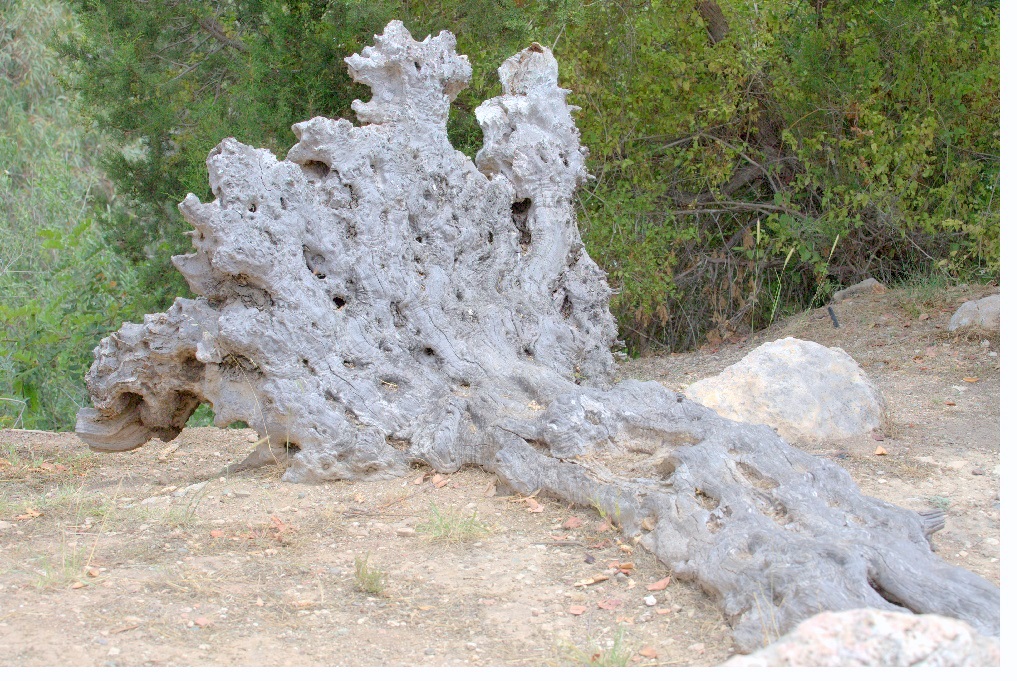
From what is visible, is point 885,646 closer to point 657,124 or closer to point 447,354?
point 447,354

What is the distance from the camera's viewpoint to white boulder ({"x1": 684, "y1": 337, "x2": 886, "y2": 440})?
4902 millimetres

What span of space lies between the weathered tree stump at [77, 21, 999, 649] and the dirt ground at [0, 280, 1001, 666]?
0.58ft

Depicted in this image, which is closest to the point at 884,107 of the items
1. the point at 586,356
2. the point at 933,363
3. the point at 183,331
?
the point at 933,363

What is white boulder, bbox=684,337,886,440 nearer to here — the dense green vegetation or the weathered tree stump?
the weathered tree stump

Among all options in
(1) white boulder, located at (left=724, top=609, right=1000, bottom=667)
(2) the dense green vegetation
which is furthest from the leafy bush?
(1) white boulder, located at (left=724, top=609, right=1000, bottom=667)

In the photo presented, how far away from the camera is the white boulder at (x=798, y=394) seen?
4902 millimetres

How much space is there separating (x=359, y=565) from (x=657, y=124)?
608 cm

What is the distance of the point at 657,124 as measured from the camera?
8.41 m

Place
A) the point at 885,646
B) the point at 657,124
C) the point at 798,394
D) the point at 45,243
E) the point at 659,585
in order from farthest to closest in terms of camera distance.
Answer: the point at 657,124, the point at 45,243, the point at 798,394, the point at 659,585, the point at 885,646

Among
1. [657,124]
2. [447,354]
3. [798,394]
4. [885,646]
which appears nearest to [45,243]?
[447,354]

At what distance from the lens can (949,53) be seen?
7.69 meters

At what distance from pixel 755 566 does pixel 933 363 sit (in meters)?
4.50

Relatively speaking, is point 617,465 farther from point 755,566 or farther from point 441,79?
point 441,79

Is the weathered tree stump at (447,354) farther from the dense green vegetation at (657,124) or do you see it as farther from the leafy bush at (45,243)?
the leafy bush at (45,243)
